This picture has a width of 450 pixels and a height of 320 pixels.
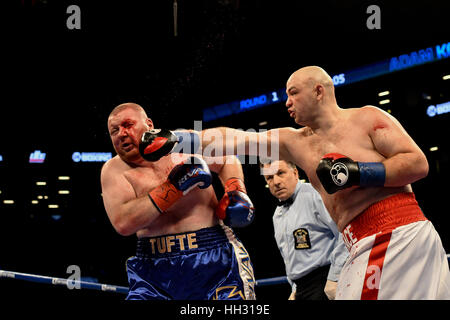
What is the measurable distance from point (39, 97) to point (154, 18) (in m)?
4.69

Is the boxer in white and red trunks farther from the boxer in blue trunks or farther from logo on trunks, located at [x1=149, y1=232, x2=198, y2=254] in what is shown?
logo on trunks, located at [x1=149, y1=232, x2=198, y2=254]

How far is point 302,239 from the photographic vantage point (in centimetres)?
354

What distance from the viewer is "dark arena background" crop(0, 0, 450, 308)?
8531 mm

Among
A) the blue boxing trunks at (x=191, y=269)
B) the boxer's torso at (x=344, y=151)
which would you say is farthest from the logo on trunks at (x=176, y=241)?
the boxer's torso at (x=344, y=151)

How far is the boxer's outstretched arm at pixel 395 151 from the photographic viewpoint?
78.7 inches

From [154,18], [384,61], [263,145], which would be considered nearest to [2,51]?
[154,18]

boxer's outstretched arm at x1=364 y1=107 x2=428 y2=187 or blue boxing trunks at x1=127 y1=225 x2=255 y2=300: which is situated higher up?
boxer's outstretched arm at x1=364 y1=107 x2=428 y2=187

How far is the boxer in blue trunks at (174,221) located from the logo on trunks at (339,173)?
0.56 meters

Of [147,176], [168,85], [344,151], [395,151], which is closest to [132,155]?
[147,176]

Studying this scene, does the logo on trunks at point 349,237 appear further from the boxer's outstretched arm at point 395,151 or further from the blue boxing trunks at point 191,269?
the blue boxing trunks at point 191,269

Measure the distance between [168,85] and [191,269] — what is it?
8975 mm

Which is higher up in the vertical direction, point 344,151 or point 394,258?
point 344,151

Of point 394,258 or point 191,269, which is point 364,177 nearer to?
point 394,258

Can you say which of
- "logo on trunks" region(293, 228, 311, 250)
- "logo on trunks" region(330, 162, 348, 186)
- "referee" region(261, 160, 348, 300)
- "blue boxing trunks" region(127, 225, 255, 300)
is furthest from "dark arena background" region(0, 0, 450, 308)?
"logo on trunks" region(330, 162, 348, 186)
